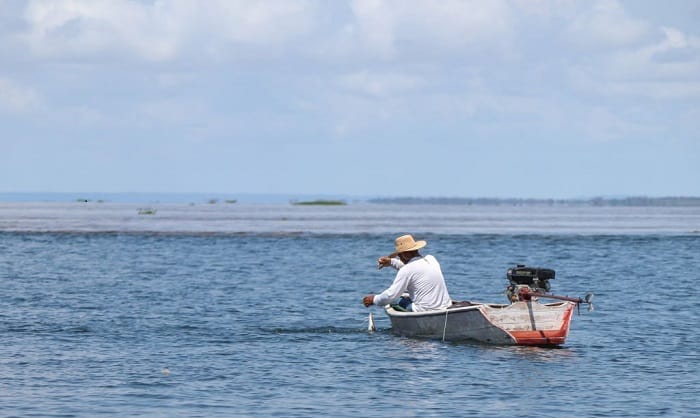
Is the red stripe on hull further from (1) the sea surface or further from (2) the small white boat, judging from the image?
(1) the sea surface

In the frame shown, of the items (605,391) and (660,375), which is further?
(660,375)

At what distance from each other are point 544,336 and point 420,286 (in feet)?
9.38

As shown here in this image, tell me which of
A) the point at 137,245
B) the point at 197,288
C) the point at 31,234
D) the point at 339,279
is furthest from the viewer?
the point at 31,234

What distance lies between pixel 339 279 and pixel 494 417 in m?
28.0

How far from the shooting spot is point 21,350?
2427 centimetres

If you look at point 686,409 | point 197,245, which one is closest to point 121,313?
point 686,409

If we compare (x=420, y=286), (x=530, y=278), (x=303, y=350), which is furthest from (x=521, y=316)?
(x=303, y=350)

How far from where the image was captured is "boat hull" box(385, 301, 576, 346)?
24250mm

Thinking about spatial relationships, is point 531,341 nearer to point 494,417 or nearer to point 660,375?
point 660,375

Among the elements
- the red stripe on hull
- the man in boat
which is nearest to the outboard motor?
the red stripe on hull

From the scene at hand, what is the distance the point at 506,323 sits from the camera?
963 inches

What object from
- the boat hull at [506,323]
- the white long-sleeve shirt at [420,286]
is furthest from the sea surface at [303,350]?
the white long-sleeve shirt at [420,286]

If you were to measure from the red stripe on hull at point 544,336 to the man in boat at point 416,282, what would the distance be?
6.30 ft

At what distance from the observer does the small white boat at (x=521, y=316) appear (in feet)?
79.4
